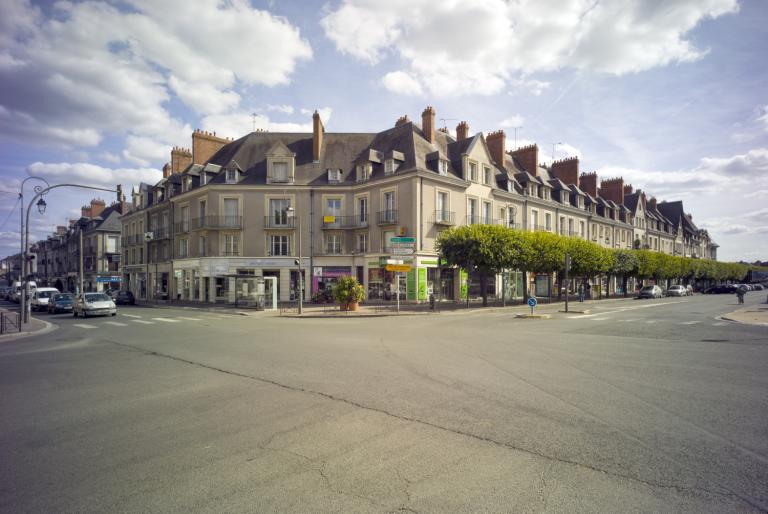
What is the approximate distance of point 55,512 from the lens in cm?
320

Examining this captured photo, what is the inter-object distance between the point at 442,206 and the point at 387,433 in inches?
1162

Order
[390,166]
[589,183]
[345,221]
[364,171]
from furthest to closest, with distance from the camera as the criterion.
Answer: [589,183]
[345,221]
[364,171]
[390,166]

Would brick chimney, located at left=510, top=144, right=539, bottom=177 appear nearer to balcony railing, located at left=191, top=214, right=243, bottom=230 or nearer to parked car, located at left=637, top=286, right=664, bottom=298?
parked car, located at left=637, top=286, right=664, bottom=298

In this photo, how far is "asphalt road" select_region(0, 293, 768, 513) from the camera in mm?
3402

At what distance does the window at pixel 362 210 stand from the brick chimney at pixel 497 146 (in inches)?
589

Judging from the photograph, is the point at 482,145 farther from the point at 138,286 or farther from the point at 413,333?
the point at 138,286

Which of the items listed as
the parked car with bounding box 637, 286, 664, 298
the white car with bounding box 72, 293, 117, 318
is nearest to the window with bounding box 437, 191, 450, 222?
the white car with bounding box 72, 293, 117, 318

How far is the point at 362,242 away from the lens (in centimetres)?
3484

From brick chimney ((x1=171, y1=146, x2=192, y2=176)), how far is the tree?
30.4 m

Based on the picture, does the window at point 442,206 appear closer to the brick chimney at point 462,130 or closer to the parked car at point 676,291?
the brick chimney at point 462,130

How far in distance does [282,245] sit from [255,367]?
27704 millimetres

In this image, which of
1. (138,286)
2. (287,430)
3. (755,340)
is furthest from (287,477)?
(138,286)

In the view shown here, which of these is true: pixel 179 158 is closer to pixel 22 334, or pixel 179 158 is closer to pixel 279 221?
pixel 279 221

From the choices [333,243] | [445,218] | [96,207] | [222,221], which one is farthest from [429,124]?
[96,207]
